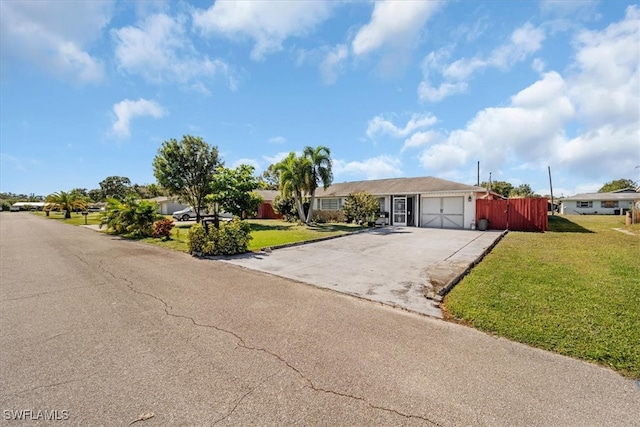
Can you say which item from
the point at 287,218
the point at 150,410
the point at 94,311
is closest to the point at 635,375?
the point at 150,410

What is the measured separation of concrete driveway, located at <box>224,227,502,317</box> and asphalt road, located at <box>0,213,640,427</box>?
2.97 ft

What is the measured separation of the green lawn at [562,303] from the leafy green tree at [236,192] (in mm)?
9688

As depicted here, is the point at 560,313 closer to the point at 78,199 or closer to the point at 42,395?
the point at 42,395

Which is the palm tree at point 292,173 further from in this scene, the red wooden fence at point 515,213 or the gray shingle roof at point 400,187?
the red wooden fence at point 515,213

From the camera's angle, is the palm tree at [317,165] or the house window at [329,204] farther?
the house window at [329,204]

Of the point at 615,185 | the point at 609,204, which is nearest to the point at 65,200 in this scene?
the point at 609,204

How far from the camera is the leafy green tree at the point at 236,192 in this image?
12.9 meters

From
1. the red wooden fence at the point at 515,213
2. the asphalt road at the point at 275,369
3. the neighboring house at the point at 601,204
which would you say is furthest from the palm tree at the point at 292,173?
the neighboring house at the point at 601,204

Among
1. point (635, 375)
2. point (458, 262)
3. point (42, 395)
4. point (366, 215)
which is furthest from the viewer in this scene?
point (366, 215)

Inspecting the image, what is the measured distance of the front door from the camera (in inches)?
850

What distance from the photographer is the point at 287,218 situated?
87.7 feet

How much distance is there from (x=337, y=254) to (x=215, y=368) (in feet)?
24.5

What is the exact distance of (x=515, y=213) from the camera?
680 inches

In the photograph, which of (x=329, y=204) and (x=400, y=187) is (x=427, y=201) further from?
(x=329, y=204)
